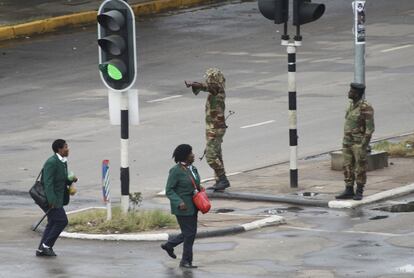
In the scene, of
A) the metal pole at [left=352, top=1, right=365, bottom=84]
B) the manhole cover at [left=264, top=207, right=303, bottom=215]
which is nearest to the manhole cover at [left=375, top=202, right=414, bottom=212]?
the manhole cover at [left=264, top=207, right=303, bottom=215]

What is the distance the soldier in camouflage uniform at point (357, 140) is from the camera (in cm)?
1836

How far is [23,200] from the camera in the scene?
20.3m

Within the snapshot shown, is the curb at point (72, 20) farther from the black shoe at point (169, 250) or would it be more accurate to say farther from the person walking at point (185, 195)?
the person walking at point (185, 195)

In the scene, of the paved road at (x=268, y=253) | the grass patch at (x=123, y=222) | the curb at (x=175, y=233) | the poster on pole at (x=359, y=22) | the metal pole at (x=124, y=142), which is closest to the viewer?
the paved road at (x=268, y=253)

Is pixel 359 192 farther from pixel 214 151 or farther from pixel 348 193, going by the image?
pixel 214 151

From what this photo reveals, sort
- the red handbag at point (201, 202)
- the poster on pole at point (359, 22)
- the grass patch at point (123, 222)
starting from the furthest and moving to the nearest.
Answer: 1. the poster on pole at point (359, 22)
2. the grass patch at point (123, 222)
3. the red handbag at point (201, 202)

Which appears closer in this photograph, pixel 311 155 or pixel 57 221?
pixel 57 221

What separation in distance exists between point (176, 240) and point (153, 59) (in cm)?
1849

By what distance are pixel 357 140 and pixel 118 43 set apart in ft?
12.1

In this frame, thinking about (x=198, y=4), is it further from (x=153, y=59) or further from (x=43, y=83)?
(x=43, y=83)

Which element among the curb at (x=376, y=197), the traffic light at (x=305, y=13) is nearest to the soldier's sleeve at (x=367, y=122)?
the curb at (x=376, y=197)

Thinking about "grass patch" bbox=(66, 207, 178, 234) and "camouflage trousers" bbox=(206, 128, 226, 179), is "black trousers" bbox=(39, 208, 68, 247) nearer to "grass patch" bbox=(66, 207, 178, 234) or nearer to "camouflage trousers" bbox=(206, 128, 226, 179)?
"grass patch" bbox=(66, 207, 178, 234)

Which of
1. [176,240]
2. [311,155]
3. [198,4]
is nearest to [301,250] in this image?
[176,240]

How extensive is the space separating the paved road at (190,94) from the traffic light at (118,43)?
390 cm
